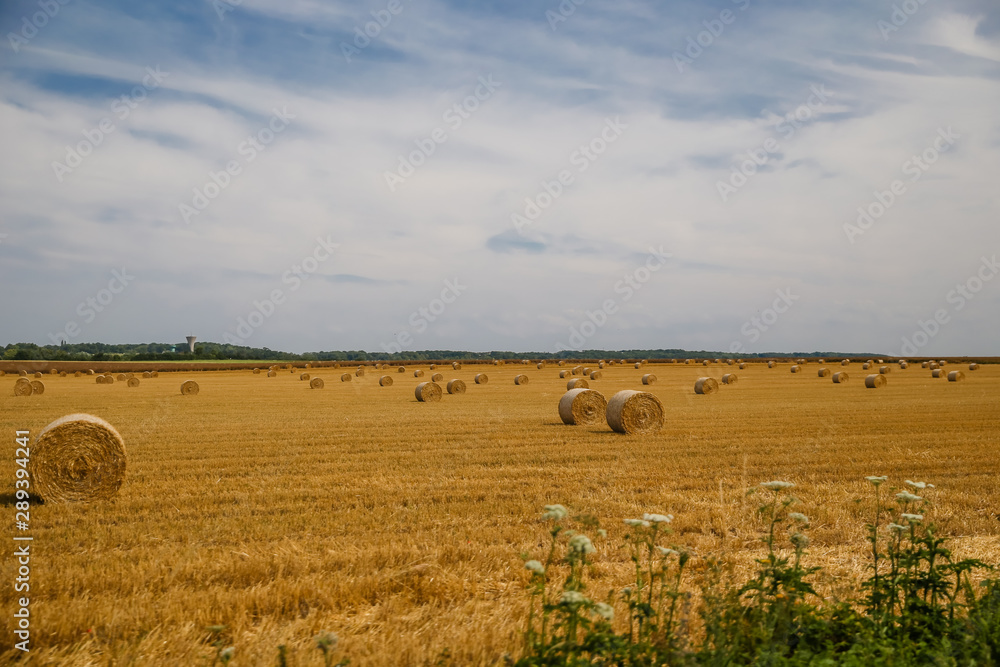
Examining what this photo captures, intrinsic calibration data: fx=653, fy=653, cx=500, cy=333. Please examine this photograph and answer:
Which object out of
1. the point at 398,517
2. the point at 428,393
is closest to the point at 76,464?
the point at 398,517

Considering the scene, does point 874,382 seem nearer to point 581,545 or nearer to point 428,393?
point 428,393

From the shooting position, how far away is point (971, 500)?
34.9 ft

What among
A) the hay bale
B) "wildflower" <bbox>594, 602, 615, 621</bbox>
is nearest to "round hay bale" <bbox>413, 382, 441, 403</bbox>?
the hay bale

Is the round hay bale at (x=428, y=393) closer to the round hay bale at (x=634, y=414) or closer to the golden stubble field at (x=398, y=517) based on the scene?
the golden stubble field at (x=398, y=517)

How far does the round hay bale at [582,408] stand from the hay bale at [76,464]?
1370 centimetres

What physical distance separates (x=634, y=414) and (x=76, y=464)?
1404 centimetres

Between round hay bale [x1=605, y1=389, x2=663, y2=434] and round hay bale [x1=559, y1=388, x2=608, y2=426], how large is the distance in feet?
5.98

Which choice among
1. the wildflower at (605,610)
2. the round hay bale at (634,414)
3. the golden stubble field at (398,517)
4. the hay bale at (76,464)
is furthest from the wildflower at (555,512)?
the round hay bale at (634,414)

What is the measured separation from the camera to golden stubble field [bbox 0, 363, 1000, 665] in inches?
216

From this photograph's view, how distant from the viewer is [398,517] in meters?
9.35

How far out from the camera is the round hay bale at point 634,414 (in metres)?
19.4

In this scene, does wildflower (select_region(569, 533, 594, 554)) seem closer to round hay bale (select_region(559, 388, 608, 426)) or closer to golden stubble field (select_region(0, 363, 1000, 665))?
golden stubble field (select_region(0, 363, 1000, 665))

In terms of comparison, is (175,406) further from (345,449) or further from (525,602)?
(525,602)

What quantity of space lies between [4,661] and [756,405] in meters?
28.0
